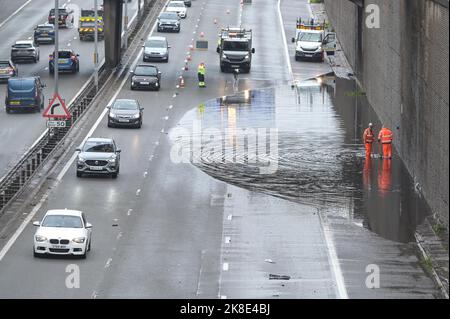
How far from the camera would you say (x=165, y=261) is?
1681 inches

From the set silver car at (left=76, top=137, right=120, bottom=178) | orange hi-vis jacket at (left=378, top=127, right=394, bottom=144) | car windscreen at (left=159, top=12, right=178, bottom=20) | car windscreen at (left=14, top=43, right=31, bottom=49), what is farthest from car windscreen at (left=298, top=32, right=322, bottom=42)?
silver car at (left=76, top=137, right=120, bottom=178)

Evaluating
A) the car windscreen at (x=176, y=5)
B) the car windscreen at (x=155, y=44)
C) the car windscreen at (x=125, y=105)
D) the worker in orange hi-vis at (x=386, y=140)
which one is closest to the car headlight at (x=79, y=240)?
the worker in orange hi-vis at (x=386, y=140)

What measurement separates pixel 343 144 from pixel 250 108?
38.9 feet

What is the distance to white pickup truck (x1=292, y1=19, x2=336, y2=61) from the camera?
3797 inches

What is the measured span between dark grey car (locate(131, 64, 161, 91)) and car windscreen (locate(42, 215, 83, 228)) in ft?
124

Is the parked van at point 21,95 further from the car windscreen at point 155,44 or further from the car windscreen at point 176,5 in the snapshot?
the car windscreen at point 176,5

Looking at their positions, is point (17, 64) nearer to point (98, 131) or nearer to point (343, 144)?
point (98, 131)

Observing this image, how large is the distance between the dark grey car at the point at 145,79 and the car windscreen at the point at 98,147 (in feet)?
77.8

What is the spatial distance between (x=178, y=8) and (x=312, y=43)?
861 inches

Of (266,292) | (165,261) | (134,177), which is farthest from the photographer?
(134,177)

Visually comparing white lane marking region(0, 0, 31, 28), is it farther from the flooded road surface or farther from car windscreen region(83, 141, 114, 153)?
car windscreen region(83, 141, 114, 153)

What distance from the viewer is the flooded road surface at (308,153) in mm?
51125

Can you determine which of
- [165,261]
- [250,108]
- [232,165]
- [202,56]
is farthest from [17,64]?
[165,261]

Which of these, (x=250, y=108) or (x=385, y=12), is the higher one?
(x=385, y=12)
